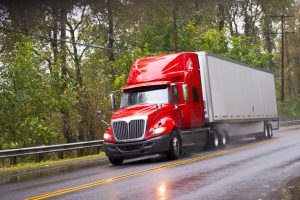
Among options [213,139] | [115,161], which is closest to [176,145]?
[115,161]

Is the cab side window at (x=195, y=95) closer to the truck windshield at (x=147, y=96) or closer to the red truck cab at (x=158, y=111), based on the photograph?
the red truck cab at (x=158, y=111)

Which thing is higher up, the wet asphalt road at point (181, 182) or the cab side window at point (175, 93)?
the cab side window at point (175, 93)

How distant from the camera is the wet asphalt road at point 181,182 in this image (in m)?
9.29

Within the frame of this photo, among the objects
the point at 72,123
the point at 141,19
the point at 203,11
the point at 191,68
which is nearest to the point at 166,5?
the point at 141,19

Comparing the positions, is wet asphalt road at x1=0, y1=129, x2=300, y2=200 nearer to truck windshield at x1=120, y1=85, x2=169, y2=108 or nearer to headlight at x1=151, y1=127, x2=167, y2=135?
headlight at x1=151, y1=127, x2=167, y2=135

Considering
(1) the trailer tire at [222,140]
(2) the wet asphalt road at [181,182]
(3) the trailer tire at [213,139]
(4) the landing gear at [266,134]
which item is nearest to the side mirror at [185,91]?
(2) the wet asphalt road at [181,182]

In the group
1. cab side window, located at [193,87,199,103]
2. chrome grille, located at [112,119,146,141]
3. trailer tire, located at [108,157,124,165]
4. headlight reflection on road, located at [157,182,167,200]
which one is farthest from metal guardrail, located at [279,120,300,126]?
headlight reflection on road, located at [157,182,167,200]

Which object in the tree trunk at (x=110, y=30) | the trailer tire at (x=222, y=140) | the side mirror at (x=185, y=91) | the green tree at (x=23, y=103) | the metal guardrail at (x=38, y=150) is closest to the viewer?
the metal guardrail at (x=38, y=150)

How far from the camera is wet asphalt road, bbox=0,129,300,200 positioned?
30.5ft

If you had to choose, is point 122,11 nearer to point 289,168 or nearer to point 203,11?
point 203,11

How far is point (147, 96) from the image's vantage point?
17672 mm

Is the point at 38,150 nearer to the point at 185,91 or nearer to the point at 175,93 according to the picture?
the point at 175,93

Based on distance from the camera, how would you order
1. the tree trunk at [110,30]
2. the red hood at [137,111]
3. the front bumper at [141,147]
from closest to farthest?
1. the front bumper at [141,147]
2. the red hood at [137,111]
3. the tree trunk at [110,30]

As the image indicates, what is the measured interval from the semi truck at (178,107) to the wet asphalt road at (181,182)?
173cm
